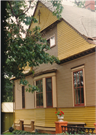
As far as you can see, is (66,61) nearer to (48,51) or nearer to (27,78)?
(48,51)

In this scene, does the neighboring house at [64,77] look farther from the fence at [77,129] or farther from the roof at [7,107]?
the fence at [77,129]

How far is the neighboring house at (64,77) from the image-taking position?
5.89 m

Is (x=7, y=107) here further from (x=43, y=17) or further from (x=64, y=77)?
(x=43, y=17)

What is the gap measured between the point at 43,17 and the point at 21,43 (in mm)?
851

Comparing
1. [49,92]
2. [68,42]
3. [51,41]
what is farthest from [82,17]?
[49,92]

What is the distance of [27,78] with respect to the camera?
632 centimetres

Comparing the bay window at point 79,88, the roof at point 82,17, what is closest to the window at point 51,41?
the roof at point 82,17

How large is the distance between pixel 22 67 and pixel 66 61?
1.13m

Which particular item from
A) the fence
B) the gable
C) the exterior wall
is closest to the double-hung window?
the exterior wall

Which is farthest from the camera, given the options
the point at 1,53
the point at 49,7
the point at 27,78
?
the point at 27,78

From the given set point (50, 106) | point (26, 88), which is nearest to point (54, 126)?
point (50, 106)

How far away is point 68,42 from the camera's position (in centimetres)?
634

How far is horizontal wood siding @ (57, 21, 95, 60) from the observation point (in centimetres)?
620

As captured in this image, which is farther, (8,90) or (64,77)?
(64,77)
